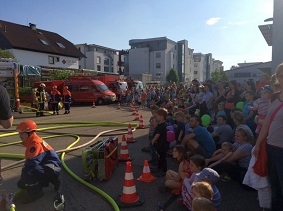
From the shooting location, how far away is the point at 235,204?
4.45 metres

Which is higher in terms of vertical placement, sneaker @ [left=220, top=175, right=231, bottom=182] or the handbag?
the handbag

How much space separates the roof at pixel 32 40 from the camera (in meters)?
36.3

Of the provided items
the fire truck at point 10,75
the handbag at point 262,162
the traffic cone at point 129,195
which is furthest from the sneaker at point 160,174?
the fire truck at point 10,75

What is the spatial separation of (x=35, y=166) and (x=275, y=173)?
11.9 ft

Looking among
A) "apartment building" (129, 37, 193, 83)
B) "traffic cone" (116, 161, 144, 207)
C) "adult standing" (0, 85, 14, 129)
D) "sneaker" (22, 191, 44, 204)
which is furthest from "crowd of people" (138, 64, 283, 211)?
"apartment building" (129, 37, 193, 83)

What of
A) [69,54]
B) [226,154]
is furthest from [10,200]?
[69,54]

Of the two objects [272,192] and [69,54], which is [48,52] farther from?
[272,192]

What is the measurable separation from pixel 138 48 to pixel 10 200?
73759 mm

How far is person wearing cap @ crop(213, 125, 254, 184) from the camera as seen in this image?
5094 mm

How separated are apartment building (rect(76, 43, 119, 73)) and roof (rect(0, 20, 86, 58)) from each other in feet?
61.7

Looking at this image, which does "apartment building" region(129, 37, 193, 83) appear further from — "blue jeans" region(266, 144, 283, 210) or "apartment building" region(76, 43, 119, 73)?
"blue jeans" region(266, 144, 283, 210)

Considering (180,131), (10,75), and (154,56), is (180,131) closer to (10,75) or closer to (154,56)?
(10,75)

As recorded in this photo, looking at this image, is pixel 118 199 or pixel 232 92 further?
pixel 232 92

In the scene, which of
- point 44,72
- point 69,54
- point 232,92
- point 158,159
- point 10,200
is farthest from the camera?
point 69,54
